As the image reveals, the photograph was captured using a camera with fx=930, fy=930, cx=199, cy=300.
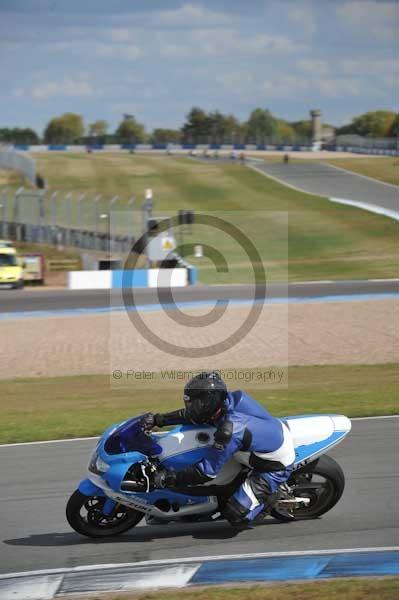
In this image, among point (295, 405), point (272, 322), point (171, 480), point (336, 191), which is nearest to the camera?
point (171, 480)

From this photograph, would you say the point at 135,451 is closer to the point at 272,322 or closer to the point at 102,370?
the point at 102,370

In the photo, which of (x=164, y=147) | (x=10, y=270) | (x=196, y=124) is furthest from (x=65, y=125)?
(x=10, y=270)

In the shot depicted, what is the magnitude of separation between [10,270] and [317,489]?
28.3 m

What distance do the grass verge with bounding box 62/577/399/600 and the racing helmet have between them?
57.1 inches

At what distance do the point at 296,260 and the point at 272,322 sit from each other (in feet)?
62.7

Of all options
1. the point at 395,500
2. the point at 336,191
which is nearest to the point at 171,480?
the point at 395,500

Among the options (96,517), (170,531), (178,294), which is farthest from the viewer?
(178,294)

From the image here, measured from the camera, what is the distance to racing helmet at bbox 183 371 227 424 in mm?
7355

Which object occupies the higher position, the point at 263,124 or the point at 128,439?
the point at 263,124

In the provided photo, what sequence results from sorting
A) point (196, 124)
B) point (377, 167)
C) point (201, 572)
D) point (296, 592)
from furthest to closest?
1. point (196, 124)
2. point (377, 167)
3. point (201, 572)
4. point (296, 592)

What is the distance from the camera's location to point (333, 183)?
5691 cm

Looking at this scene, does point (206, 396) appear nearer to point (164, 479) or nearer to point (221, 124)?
point (164, 479)

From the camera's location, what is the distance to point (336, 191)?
54.6 meters

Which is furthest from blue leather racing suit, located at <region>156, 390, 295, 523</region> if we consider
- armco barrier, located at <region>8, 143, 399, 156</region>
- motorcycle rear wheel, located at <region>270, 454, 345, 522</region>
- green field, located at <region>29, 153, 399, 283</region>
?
armco barrier, located at <region>8, 143, 399, 156</region>
